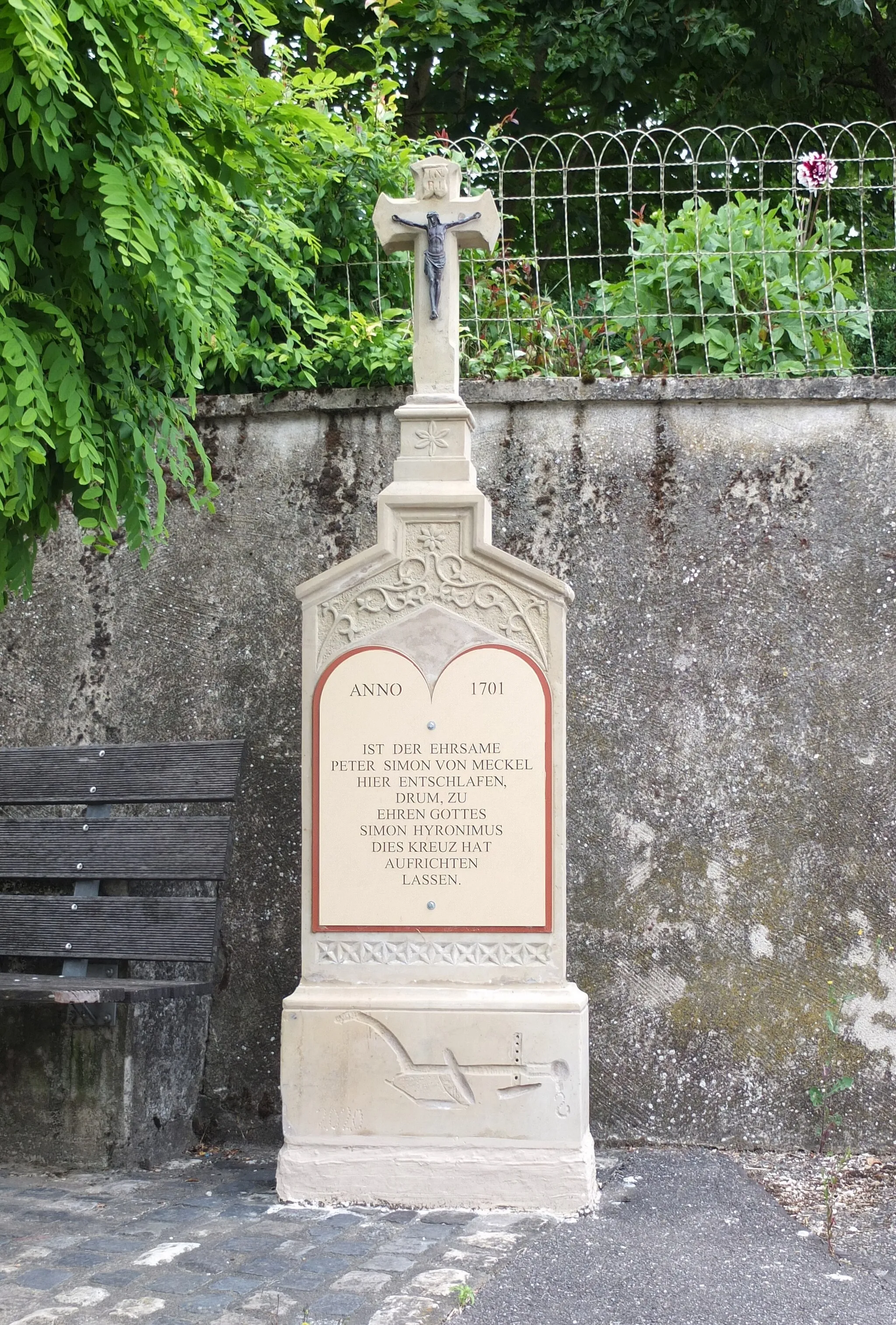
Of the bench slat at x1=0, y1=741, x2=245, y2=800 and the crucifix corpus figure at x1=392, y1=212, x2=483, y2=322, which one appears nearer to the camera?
the crucifix corpus figure at x1=392, y1=212, x2=483, y2=322

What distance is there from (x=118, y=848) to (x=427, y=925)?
56.2 inches

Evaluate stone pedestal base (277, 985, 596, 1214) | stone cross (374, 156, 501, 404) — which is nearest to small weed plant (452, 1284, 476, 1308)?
stone pedestal base (277, 985, 596, 1214)

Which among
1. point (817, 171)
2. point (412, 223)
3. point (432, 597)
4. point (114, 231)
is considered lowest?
point (432, 597)

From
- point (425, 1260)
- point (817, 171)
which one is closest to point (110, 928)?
point (425, 1260)

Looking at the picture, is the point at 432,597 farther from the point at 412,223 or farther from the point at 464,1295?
the point at 464,1295

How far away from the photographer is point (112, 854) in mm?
5066

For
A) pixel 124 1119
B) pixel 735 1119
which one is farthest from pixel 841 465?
pixel 124 1119

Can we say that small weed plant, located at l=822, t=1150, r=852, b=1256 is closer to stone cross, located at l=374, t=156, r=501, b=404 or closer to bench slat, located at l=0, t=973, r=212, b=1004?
bench slat, located at l=0, t=973, r=212, b=1004

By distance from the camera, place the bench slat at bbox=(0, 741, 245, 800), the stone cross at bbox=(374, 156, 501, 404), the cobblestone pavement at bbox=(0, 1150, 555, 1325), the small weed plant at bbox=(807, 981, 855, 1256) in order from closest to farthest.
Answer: the cobblestone pavement at bbox=(0, 1150, 555, 1325)
the stone cross at bbox=(374, 156, 501, 404)
the small weed plant at bbox=(807, 981, 855, 1256)
the bench slat at bbox=(0, 741, 245, 800)

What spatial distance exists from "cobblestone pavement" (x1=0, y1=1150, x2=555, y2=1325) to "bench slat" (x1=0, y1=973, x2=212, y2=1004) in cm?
62

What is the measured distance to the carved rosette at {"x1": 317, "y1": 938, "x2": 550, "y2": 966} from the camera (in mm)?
4324

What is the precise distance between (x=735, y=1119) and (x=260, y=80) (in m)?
4.04

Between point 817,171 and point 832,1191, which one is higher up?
point 817,171

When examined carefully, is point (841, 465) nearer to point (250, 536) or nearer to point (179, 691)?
point (250, 536)
